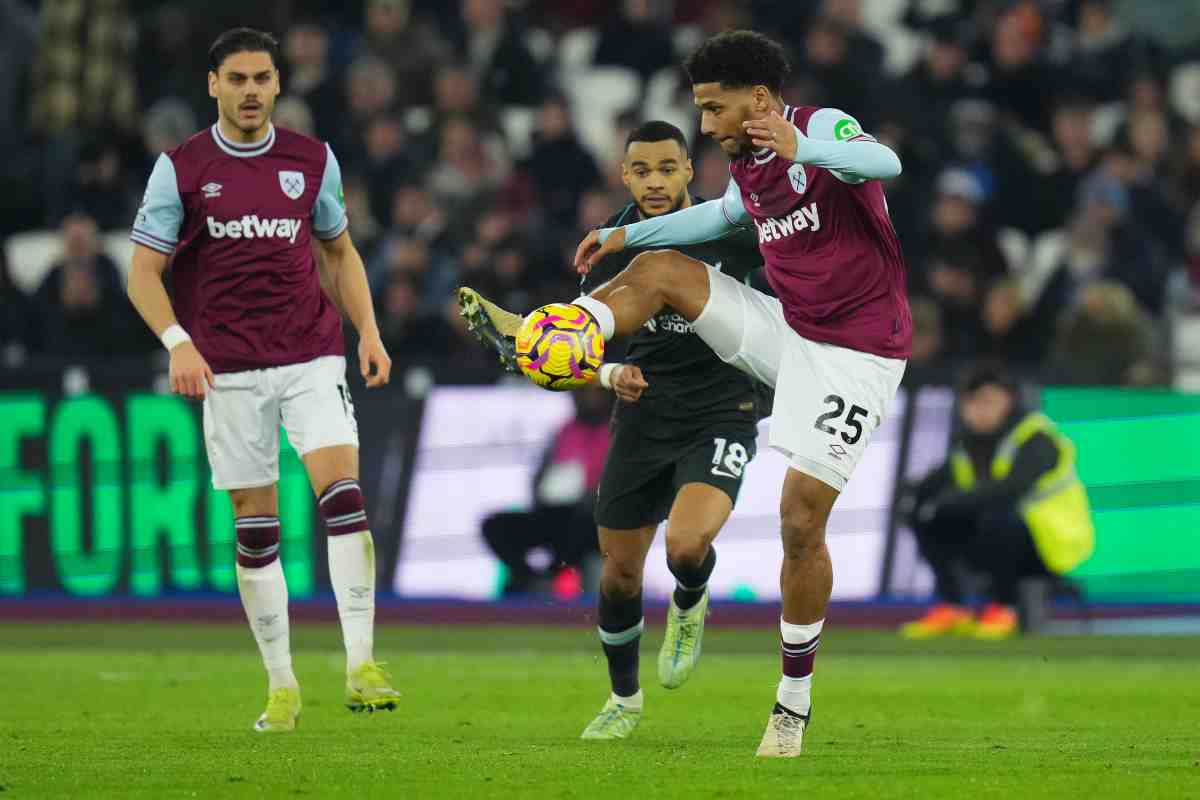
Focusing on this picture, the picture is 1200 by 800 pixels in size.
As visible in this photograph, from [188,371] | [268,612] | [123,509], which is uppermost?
[188,371]

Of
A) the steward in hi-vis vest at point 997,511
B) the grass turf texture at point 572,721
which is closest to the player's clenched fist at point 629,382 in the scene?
the grass turf texture at point 572,721

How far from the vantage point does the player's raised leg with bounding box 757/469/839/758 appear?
8008 millimetres

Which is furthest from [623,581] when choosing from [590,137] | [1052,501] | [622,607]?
[590,137]

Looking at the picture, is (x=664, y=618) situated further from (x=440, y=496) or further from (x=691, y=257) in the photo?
(x=691, y=257)

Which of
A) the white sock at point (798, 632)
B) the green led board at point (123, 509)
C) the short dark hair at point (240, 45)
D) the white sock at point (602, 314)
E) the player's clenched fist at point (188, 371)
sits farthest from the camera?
the green led board at point (123, 509)

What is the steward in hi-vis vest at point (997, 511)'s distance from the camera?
1523 centimetres

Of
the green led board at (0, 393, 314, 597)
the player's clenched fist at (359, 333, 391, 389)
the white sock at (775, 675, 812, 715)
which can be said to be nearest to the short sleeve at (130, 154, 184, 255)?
the player's clenched fist at (359, 333, 391, 389)

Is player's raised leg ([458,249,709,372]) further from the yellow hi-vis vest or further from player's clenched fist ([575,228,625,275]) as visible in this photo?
the yellow hi-vis vest

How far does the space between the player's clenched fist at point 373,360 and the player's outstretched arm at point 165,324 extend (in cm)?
64

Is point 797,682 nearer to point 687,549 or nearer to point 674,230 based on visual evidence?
point 687,549

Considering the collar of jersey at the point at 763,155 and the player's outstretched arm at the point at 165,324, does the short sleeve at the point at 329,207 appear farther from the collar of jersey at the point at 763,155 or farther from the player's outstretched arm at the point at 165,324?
the collar of jersey at the point at 763,155

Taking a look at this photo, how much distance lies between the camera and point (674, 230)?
29.0ft

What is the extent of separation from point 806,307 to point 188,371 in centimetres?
245

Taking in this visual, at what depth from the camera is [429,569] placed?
626 inches
